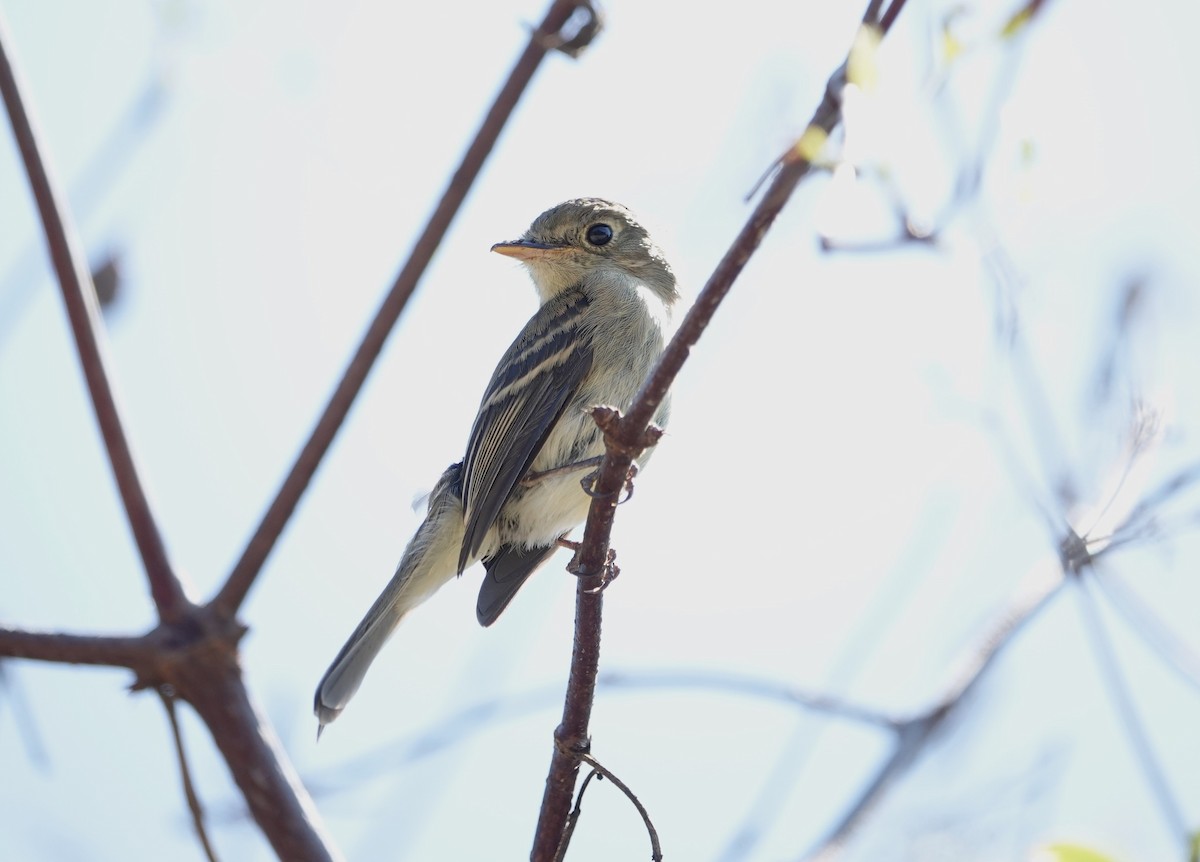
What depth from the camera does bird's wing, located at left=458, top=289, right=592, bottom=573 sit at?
419 cm

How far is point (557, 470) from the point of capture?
4133 millimetres

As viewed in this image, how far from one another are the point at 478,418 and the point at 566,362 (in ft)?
1.84

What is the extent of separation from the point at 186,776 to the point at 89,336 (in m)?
1.01

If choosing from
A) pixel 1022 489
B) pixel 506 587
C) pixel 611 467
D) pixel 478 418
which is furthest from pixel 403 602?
pixel 1022 489

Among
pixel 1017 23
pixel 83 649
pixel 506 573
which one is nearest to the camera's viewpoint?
pixel 1017 23

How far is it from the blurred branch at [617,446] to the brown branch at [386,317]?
2.01 feet

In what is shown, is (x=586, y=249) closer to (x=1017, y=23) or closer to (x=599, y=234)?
(x=599, y=234)

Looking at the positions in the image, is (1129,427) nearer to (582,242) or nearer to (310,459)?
(310,459)

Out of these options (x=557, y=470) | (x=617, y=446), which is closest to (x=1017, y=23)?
(x=617, y=446)

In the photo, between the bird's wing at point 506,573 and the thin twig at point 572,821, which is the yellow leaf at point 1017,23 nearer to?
→ the thin twig at point 572,821

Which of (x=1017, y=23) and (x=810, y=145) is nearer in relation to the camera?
(x=810, y=145)

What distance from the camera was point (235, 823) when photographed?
4070 mm

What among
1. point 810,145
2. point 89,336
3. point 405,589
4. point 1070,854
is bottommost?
point 1070,854

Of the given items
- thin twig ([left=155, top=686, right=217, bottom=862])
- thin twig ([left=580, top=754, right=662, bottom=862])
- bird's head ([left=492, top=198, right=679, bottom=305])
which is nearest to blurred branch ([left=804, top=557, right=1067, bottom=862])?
thin twig ([left=580, top=754, right=662, bottom=862])
